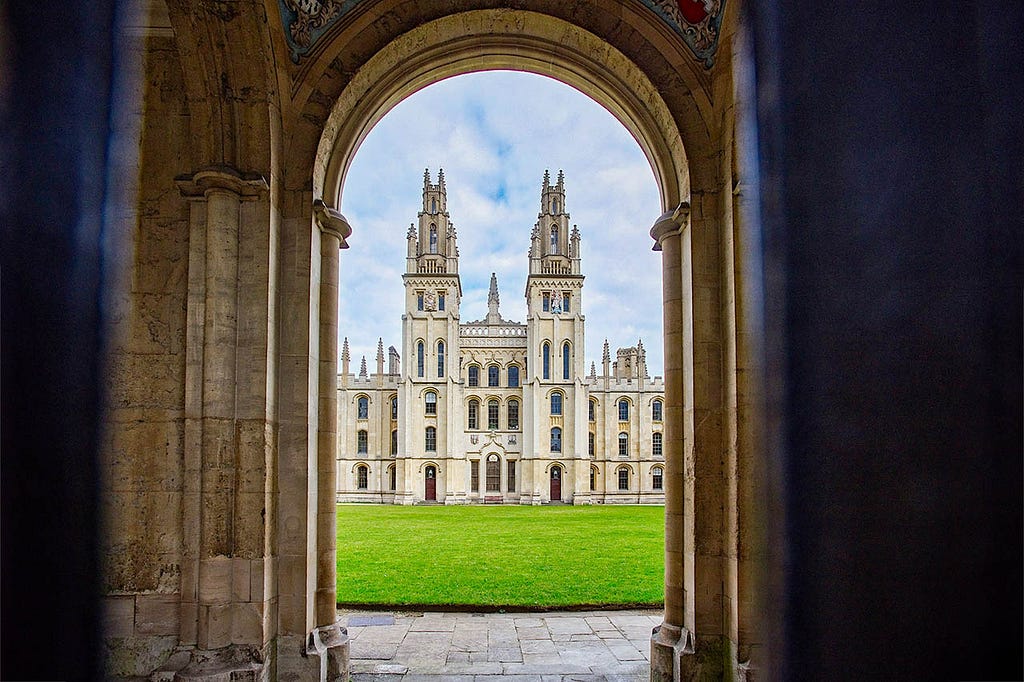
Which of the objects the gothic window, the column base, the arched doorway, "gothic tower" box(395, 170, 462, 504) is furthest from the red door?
the column base

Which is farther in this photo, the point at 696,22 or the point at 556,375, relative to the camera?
the point at 556,375

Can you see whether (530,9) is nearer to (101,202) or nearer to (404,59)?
(404,59)

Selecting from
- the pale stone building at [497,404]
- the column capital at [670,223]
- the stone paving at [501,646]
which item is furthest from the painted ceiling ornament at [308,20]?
the pale stone building at [497,404]

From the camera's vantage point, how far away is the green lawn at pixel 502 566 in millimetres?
8930

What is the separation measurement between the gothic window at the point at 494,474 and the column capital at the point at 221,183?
149ft

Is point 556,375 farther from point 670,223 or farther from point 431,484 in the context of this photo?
Result: point 670,223

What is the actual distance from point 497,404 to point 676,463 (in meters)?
45.1

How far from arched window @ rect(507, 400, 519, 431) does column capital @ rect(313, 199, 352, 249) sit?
147ft

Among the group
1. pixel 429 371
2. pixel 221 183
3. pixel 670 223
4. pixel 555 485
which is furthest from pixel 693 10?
pixel 555 485

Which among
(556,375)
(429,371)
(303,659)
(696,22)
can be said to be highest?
(696,22)

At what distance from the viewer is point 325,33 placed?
16.8ft

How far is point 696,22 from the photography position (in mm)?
5066

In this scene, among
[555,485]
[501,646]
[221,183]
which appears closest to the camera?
[221,183]

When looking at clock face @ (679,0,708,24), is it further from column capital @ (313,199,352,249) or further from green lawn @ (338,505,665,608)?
green lawn @ (338,505,665,608)
